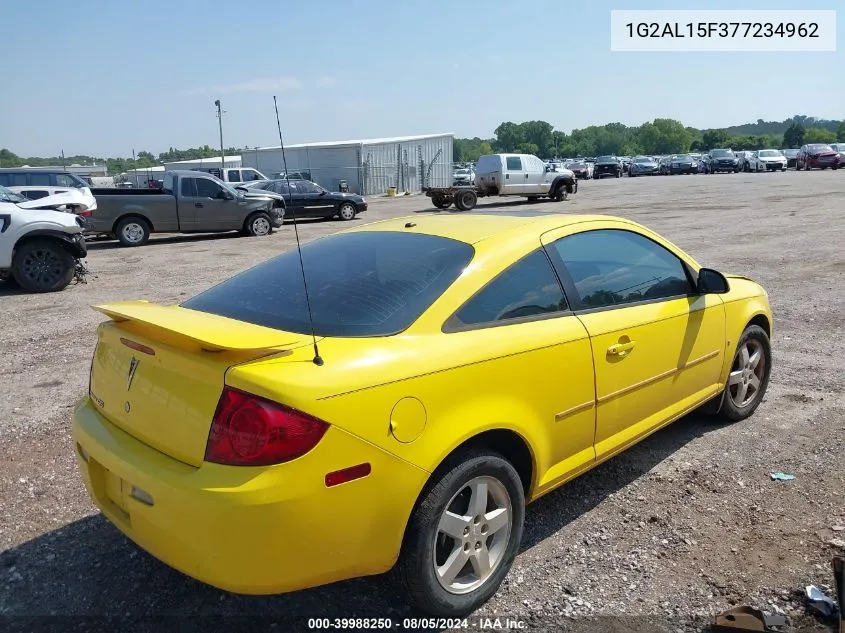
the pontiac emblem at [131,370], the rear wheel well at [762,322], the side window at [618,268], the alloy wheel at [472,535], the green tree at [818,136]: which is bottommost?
the alloy wheel at [472,535]

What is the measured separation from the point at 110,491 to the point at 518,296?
1.92m

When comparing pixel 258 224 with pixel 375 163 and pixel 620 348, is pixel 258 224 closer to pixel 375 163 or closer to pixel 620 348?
pixel 620 348

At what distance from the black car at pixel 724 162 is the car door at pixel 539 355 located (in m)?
49.6

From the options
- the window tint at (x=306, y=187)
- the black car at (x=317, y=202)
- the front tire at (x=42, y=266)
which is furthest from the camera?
the window tint at (x=306, y=187)

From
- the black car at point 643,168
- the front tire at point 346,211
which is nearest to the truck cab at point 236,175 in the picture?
the front tire at point 346,211

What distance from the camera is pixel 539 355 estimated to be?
2973 mm

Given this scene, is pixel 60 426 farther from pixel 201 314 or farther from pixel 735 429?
pixel 735 429

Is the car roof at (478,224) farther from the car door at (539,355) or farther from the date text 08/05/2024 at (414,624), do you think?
the date text 08/05/2024 at (414,624)

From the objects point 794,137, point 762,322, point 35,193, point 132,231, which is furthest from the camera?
point 794,137

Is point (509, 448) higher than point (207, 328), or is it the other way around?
point (207, 328)

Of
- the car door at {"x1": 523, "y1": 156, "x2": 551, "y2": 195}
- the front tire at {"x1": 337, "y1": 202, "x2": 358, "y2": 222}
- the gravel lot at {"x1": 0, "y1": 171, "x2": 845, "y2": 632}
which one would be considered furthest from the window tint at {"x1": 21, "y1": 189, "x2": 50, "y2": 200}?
the car door at {"x1": 523, "y1": 156, "x2": 551, "y2": 195}

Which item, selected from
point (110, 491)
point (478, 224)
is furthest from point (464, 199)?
point (110, 491)

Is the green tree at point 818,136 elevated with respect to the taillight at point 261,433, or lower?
elevated

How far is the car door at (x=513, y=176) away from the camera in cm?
2823
